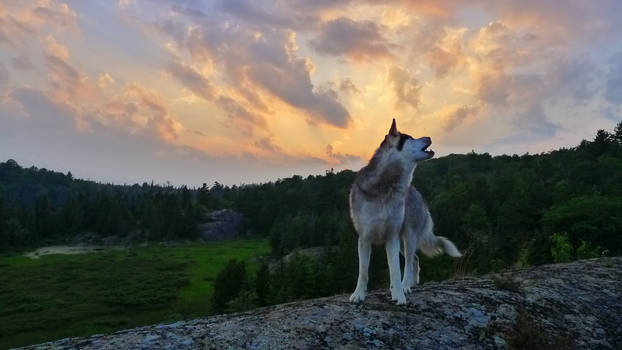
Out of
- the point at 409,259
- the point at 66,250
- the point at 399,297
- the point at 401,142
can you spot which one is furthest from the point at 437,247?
the point at 66,250

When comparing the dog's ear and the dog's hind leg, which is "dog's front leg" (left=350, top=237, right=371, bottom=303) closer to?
the dog's hind leg

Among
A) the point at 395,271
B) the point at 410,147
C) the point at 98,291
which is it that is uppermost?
the point at 410,147

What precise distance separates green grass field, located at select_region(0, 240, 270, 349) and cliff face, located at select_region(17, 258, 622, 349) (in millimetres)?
48871

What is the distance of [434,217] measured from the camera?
7506 centimetres

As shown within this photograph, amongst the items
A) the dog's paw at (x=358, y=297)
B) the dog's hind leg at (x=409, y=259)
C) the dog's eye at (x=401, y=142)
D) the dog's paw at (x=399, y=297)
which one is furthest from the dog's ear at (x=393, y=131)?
the dog's paw at (x=358, y=297)

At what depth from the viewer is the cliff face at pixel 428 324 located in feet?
21.5

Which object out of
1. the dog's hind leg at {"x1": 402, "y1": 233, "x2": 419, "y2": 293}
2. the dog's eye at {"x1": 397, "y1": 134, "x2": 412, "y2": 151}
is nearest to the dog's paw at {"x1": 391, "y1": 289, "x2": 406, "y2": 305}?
the dog's hind leg at {"x1": 402, "y1": 233, "x2": 419, "y2": 293}

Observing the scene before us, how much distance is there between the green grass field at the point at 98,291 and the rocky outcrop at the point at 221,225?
39515 mm

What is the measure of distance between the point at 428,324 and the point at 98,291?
77.9 m

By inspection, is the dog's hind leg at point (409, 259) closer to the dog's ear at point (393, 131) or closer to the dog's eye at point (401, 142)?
the dog's eye at point (401, 142)

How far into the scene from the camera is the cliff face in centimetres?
656

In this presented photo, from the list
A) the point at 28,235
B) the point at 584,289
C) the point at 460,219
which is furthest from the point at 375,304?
the point at 28,235

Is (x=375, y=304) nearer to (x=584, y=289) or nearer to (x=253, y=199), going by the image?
(x=584, y=289)

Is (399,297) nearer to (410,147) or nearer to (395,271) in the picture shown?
(395,271)
